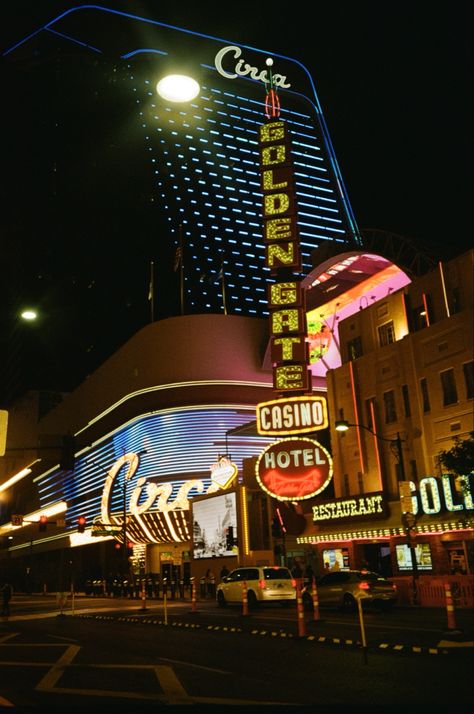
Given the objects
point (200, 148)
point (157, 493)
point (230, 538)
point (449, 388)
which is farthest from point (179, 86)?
point (200, 148)

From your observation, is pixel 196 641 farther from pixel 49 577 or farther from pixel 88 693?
pixel 49 577

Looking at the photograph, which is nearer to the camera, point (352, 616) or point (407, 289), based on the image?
point (352, 616)

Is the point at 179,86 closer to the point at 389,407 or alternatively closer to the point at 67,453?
the point at 67,453

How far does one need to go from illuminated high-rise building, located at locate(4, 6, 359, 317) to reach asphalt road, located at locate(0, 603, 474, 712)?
7019cm

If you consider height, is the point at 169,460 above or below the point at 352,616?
above

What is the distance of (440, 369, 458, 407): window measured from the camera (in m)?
31.6

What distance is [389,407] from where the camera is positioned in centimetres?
3559

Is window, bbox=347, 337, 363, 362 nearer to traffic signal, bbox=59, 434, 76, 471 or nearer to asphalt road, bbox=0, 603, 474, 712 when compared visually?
traffic signal, bbox=59, 434, 76, 471

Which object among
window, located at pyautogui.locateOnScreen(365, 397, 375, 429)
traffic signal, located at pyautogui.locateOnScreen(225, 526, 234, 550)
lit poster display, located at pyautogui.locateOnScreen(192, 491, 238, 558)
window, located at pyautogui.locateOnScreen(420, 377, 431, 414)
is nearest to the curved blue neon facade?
lit poster display, located at pyautogui.locateOnScreen(192, 491, 238, 558)

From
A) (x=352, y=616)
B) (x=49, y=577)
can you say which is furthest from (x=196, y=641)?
(x=49, y=577)

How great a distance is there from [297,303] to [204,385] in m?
18.6

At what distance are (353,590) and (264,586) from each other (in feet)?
14.7

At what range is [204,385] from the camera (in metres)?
55.6

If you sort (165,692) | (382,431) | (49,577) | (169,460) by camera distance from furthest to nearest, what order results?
(49,577) → (169,460) → (382,431) → (165,692)
